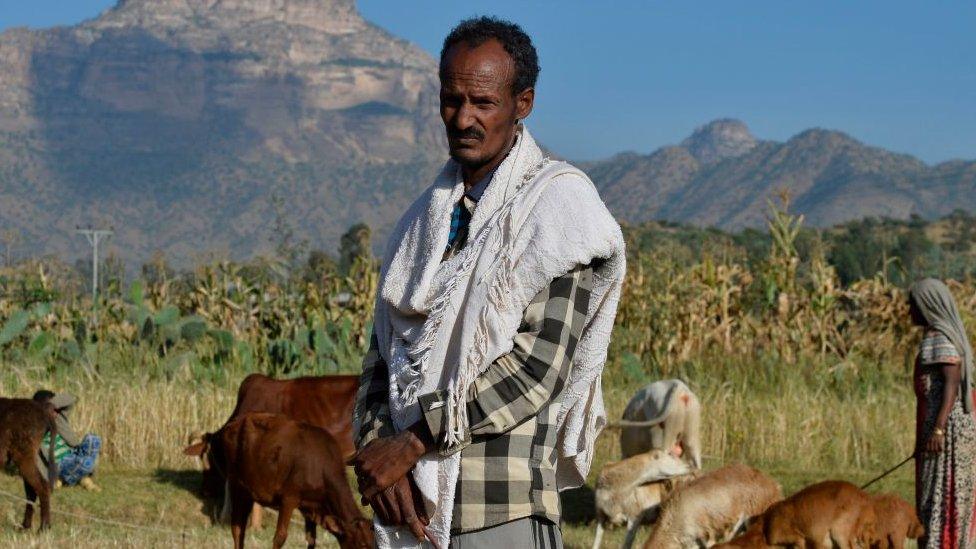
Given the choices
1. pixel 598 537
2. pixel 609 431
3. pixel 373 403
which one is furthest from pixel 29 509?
pixel 373 403

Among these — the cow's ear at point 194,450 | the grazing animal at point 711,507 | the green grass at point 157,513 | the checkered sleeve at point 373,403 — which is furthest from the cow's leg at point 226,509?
the checkered sleeve at point 373,403

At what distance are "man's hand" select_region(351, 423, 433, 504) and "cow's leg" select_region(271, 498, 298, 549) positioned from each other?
488 cm

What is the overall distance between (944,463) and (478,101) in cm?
591

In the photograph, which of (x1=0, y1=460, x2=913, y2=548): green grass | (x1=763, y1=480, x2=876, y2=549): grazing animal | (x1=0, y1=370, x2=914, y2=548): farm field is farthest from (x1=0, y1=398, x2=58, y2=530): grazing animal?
(x1=763, y1=480, x2=876, y2=549): grazing animal

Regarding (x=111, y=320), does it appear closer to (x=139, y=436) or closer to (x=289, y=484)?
(x=139, y=436)

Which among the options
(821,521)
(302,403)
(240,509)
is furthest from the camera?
(302,403)

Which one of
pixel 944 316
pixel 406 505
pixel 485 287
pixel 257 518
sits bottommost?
pixel 257 518

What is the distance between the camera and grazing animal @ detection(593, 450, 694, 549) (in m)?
8.99

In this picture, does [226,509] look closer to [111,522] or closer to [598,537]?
[111,522]

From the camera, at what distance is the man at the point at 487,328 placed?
2898 millimetres

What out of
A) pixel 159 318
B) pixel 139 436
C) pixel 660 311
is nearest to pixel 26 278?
pixel 159 318

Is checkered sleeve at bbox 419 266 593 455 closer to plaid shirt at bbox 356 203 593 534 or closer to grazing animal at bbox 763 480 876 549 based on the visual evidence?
plaid shirt at bbox 356 203 593 534

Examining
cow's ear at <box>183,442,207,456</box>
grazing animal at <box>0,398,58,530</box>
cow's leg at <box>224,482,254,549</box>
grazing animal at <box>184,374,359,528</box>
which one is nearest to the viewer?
cow's leg at <box>224,482,254,549</box>

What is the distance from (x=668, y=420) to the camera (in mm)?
10617
